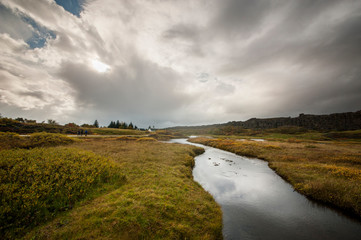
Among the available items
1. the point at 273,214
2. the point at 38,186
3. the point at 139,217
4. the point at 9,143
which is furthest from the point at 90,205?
the point at 9,143

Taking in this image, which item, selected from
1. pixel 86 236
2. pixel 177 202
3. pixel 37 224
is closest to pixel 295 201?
pixel 177 202

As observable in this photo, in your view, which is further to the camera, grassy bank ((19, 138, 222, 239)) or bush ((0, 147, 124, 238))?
bush ((0, 147, 124, 238))

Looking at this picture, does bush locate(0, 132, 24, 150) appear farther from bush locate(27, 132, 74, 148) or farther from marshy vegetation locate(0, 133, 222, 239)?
marshy vegetation locate(0, 133, 222, 239)

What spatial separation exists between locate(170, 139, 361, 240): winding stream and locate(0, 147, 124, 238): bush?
12.2 metres

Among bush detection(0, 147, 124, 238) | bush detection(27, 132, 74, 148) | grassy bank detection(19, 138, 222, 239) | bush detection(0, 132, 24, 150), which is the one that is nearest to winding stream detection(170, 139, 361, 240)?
grassy bank detection(19, 138, 222, 239)

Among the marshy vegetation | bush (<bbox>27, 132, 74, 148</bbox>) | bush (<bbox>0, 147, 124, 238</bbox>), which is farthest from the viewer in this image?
bush (<bbox>27, 132, 74, 148</bbox>)

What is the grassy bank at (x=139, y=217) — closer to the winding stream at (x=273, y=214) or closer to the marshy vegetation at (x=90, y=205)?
the marshy vegetation at (x=90, y=205)

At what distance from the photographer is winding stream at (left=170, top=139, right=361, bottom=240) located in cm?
1018

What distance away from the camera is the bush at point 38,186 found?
7.39 meters

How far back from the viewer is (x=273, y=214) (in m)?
12.7

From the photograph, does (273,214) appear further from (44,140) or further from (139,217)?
(44,140)

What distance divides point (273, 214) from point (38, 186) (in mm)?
19956

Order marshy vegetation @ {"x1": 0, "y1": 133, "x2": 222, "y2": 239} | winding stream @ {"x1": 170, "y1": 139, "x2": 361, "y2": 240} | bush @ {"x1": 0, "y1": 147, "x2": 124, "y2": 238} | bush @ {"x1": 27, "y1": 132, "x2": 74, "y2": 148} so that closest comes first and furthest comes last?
marshy vegetation @ {"x1": 0, "y1": 133, "x2": 222, "y2": 239} < bush @ {"x1": 0, "y1": 147, "x2": 124, "y2": 238} < winding stream @ {"x1": 170, "y1": 139, "x2": 361, "y2": 240} < bush @ {"x1": 27, "y1": 132, "x2": 74, "y2": 148}

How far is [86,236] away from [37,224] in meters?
3.57
